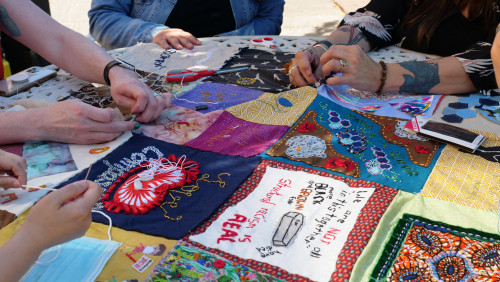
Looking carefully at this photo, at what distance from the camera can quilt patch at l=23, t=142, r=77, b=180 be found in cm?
121

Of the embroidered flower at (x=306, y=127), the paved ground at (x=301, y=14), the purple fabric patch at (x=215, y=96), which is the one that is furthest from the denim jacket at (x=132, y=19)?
the paved ground at (x=301, y=14)

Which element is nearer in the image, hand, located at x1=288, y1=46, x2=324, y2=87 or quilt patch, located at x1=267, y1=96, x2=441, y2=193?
quilt patch, located at x1=267, y1=96, x2=441, y2=193

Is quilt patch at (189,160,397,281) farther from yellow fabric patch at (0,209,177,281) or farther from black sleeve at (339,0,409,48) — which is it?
black sleeve at (339,0,409,48)

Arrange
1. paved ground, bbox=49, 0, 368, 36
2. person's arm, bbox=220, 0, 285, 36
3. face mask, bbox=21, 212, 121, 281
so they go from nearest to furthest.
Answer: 1. face mask, bbox=21, 212, 121, 281
2. person's arm, bbox=220, 0, 285, 36
3. paved ground, bbox=49, 0, 368, 36

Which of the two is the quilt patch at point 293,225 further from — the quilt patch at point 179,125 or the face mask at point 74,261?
the quilt patch at point 179,125

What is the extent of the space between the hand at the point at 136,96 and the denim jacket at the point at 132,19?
0.56m

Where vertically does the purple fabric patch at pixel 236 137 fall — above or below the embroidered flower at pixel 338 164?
below

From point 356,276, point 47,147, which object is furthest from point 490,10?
point 47,147

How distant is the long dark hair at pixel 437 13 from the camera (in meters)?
1.72

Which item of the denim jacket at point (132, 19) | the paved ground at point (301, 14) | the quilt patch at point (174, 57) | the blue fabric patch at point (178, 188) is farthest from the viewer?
the paved ground at point (301, 14)

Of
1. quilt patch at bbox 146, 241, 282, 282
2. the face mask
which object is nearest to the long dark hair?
quilt patch at bbox 146, 241, 282, 282

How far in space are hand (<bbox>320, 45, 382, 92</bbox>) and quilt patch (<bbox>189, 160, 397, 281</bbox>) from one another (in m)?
0.51

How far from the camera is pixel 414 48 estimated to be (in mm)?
1932

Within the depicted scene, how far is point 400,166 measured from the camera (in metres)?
1.21
